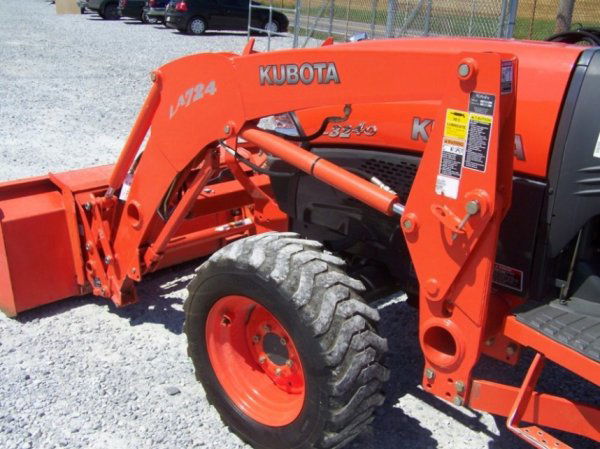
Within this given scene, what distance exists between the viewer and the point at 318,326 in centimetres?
249

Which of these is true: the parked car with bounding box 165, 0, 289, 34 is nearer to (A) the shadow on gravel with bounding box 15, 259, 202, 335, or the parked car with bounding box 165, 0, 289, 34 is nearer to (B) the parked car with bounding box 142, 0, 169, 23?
(B) the parked car with bounding box 142, 0, 169, 23

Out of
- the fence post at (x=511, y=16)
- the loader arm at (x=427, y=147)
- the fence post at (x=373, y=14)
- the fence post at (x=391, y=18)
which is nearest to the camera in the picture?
the loader arm at (x=427, y=147)

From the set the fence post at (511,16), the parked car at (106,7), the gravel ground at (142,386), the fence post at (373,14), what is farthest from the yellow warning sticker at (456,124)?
the parked car at (106,7)

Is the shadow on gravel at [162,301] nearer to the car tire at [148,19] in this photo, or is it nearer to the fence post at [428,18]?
the fence post at [428,18]

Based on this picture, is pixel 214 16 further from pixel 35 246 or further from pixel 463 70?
pixel 463 70

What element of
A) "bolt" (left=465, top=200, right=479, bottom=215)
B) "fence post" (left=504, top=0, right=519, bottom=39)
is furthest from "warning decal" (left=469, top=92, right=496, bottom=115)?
"fence post" (left=504, top=0, right=519, bottom=39)

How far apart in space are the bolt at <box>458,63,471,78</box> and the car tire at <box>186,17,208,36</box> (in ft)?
65.3

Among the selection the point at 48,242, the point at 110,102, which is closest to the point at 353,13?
the point at 110,102

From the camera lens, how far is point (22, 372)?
354 centimetres

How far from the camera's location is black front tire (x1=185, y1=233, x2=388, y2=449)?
2492 millimetres

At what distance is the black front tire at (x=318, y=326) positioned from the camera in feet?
8.18

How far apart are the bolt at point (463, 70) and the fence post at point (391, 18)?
9312 mm

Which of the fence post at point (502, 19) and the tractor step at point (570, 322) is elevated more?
the fence post at point (502, 19)

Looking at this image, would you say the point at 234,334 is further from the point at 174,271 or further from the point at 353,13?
the point at 353,13
